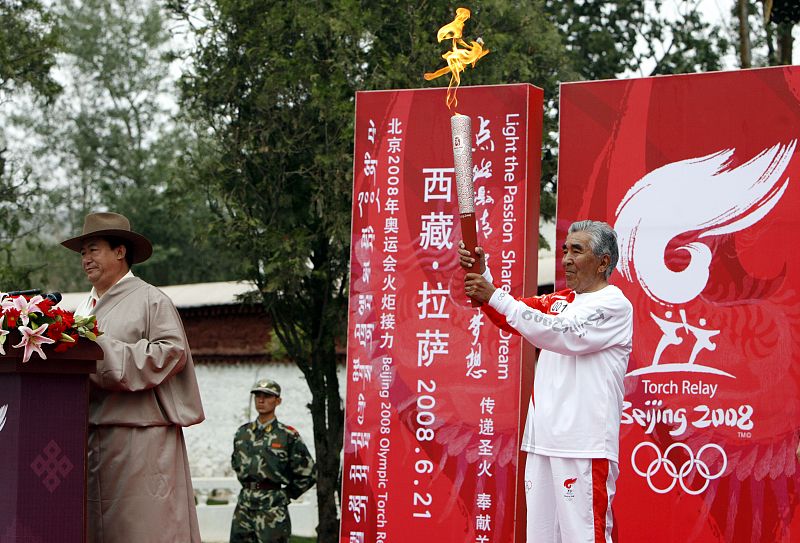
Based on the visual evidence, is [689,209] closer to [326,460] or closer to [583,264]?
[583,264]

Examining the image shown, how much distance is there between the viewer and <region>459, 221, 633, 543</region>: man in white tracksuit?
426 cm

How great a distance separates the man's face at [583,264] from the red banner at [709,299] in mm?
1737

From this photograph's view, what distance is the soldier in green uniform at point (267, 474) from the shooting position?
25.5 ft

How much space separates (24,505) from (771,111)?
13.0 feet

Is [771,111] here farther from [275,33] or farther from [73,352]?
[275,33]

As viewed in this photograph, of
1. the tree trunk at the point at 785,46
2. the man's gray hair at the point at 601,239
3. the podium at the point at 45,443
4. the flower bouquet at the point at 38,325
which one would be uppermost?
the tree trunk at the point at 785,46

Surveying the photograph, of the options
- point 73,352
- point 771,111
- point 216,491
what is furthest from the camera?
point 216,491

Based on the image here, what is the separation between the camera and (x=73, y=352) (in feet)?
14.7

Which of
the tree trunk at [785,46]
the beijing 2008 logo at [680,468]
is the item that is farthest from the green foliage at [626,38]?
the beijing 2008 logo at [680,468]

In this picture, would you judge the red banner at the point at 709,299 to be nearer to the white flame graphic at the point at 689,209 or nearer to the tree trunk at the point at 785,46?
the white flame graphic at the point at 689,209

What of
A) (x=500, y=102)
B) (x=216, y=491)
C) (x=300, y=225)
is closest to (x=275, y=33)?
(x=300, y=225)

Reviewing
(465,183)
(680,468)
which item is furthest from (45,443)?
(680,468)

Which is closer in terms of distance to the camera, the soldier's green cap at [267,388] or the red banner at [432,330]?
the red banner at [432,330]

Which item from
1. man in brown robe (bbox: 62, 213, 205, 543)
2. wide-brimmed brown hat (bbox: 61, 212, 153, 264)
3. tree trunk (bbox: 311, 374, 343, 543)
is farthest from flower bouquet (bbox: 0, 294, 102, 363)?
tree trunk (bbox: 311, 374, 343, 543)
